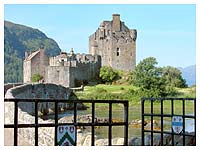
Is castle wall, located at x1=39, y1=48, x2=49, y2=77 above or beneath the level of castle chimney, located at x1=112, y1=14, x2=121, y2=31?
beneath

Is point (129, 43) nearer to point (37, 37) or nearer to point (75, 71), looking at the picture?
point (75, 71)

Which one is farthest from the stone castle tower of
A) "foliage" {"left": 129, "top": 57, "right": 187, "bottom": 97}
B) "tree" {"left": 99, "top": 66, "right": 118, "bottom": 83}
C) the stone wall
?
"foliage" {"left": 129, "top": 57, "right": 187, "bottom": 97}

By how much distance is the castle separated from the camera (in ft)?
147

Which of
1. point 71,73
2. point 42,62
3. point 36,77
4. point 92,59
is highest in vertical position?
point 92,59

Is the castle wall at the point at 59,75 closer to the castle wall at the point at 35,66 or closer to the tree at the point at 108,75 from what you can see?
the castle wall at the point at 35,66

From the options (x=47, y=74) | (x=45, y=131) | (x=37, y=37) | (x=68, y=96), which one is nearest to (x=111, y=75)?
(x=47, y=74)

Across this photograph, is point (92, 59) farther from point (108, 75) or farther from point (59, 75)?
point (59, 75)

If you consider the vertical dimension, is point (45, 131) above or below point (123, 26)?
below

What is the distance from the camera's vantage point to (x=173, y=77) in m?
43.4

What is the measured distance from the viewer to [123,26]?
2296 inches

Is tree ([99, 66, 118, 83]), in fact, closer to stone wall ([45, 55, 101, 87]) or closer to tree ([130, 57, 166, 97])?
stone wall ([45, 55, 101, 87])

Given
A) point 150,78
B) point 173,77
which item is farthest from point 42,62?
point 150,78

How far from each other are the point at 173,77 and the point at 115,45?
13466 mm
